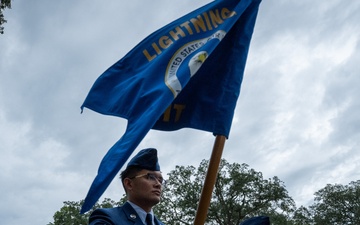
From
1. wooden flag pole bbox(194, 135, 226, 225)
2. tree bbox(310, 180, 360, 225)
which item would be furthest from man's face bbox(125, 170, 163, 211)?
tree bbox(310, 180, 360, 225)

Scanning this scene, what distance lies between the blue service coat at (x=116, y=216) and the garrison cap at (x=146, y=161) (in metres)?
0.32

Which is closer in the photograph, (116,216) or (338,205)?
(116,216)

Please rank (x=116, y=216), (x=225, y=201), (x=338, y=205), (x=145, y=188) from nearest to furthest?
(x=116, y=216), (x=145, y=188), (x=225, y=201), (x=338, y=205)

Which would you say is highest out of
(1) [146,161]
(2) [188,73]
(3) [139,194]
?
(2) [188,73]

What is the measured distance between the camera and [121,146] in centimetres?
233

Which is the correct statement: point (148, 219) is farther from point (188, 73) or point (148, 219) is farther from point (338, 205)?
point (338, 205)

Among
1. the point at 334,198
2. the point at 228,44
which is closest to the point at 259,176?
the point at 334,198

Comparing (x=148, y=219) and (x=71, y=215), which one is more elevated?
(x=71, y=215)

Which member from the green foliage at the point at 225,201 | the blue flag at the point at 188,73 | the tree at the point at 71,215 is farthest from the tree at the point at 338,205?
the blue flag at the point at 188,73

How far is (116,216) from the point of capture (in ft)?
8.31

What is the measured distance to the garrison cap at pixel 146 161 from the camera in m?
2.96

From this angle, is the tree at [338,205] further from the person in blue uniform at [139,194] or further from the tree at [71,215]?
the person in blue uniform at [139,194]

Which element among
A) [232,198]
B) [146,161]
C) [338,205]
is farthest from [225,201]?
[146,161]

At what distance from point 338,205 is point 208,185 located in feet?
99.5
